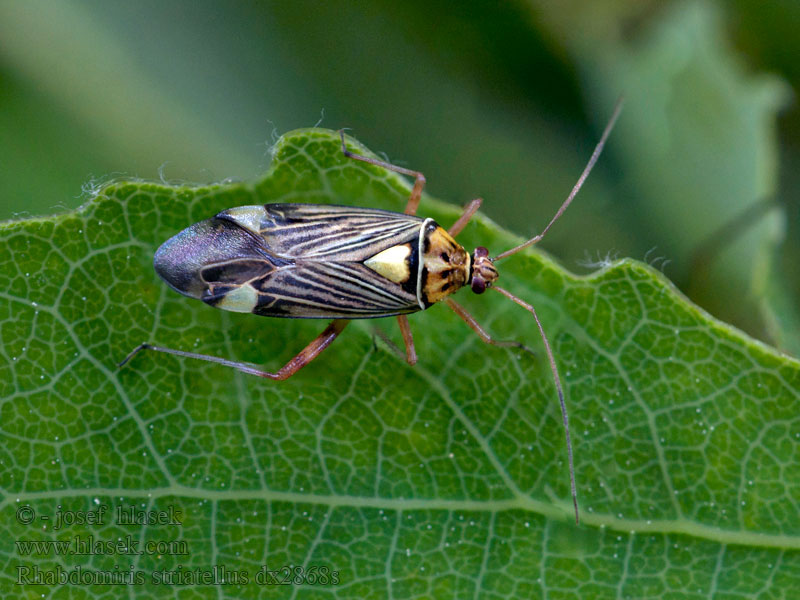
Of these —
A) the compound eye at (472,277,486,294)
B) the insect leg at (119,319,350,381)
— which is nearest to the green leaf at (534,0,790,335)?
the compound eye at (472,277,486,294)

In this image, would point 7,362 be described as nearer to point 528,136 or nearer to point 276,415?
point 276,415

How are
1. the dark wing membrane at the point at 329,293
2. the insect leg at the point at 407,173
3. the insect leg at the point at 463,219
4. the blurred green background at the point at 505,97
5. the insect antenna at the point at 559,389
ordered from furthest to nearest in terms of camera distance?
the blurred green background at the point at 505,97 < the insect leg at the point at 463,219 < the dark wing membrane at the point at 329,293 < the insect leg at the point at 407,173 < the insect antenna at the point at 559,389

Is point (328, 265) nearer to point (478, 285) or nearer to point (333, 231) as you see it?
point (333, 231)

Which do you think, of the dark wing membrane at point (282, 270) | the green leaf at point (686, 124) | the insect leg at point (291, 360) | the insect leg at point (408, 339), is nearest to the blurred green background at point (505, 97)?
the green leaf at point (686, 124)

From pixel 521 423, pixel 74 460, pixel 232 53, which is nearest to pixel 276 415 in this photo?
pixel 74 460

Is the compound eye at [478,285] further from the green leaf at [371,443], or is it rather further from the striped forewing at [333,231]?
the striped forewing at [333,231]

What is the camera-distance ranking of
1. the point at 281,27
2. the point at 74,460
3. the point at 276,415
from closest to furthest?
the point at 74,460 → the point at 276,415 → the point at 281,27

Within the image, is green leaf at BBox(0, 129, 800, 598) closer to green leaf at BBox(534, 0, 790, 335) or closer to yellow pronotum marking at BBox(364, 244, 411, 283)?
yellow pronotum marking at BBox(364, 244, 411, 283)
